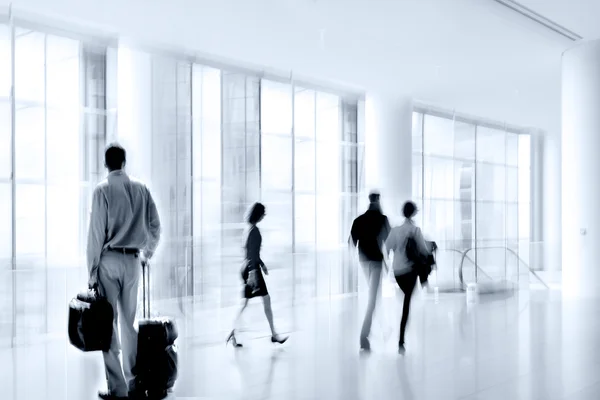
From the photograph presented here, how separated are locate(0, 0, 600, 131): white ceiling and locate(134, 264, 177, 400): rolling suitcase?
5833 millimetres

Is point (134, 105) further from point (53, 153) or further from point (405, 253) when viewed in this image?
point (405, 253)

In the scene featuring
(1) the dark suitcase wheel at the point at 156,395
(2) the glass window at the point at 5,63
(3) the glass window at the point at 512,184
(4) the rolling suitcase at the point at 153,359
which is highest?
(2) the glass window at the point at 5,63

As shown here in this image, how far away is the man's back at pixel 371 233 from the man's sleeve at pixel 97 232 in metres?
3.53

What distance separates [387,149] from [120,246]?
11.9 m

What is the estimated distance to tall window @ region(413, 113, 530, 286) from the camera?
63.7 ft

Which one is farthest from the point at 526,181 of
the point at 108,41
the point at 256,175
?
the point at 108,41

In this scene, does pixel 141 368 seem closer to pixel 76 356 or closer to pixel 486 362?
pixel 76 356

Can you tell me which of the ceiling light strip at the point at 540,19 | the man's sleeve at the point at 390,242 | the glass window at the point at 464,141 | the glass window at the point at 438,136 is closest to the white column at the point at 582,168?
the ceiling light strip at the point at 540,19

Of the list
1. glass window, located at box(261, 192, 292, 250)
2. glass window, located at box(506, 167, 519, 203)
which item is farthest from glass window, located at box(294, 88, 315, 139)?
glass window, located at box(506, 167, 519, 203)

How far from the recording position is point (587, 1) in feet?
34.0

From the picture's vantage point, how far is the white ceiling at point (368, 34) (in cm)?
993

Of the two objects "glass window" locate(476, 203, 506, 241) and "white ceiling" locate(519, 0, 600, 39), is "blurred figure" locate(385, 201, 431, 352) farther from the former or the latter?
"glass window" locate(476, 203, 506, 241)

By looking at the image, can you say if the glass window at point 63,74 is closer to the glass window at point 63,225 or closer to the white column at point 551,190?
the glass window at point 63,225

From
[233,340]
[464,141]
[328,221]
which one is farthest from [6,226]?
[464,141]
